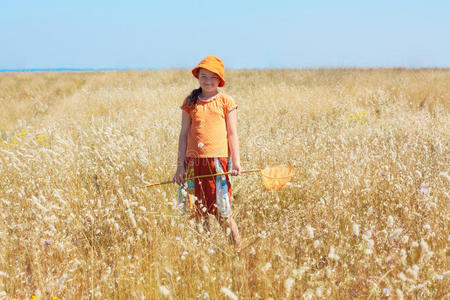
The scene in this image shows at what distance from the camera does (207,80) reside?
2570 millimetres

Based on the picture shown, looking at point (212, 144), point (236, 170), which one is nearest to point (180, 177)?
point (212, 144)

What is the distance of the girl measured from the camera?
2.56 metres

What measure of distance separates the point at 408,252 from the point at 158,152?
280 cm

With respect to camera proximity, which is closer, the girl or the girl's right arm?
the girl

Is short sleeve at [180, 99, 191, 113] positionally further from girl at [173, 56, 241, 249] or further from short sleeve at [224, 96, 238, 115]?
short sleeve at [224, 96, 238, 115]

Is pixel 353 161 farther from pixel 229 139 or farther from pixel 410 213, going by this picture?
pixel 229 139

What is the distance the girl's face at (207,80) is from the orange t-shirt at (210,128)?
0.09 metres

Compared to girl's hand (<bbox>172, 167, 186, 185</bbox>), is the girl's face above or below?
above

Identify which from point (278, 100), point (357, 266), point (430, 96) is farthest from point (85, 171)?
point (430, 96)

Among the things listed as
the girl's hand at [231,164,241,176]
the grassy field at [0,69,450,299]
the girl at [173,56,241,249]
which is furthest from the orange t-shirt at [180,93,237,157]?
the grassy field at [0,69,450,299]

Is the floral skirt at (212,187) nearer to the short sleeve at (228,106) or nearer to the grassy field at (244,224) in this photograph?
the grassy field at (244,224)

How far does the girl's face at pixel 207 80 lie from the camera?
2555mm

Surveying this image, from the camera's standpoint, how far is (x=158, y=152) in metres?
3.90

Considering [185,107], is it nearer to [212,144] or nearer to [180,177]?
[212,144]
